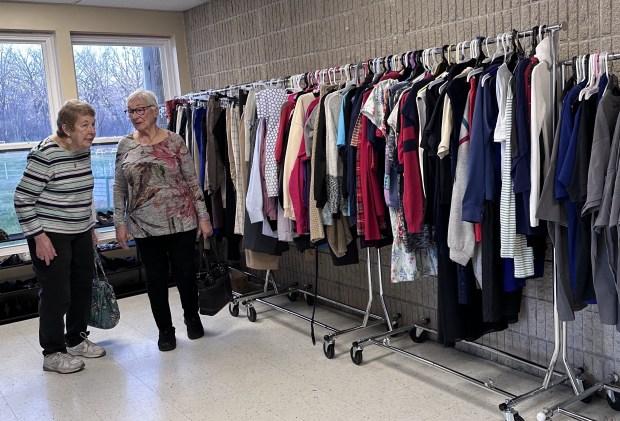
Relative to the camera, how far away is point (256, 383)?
10.8 ft

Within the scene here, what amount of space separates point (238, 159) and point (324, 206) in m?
0.90

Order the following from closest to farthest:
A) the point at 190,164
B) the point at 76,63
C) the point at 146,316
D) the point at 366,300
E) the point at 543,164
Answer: the point at 543,164 < the point at 190,164 < the point at 366,300 < the point at 146,316 < the point at 76,63

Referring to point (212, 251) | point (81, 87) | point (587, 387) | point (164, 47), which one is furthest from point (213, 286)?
point (164, 47)

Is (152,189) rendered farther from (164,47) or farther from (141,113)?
(164,47)

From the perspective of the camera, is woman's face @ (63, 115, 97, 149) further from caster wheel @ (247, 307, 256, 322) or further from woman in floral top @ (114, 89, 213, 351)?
caster wheel @ (247, 307, 256, 322)

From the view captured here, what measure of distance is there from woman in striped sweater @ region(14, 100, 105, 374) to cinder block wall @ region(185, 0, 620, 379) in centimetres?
139

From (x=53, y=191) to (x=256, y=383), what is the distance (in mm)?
1485

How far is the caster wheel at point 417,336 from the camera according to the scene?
3680 millimetres

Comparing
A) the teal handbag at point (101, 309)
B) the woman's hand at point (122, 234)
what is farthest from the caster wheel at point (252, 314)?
the woman's hand at point (122, 234)

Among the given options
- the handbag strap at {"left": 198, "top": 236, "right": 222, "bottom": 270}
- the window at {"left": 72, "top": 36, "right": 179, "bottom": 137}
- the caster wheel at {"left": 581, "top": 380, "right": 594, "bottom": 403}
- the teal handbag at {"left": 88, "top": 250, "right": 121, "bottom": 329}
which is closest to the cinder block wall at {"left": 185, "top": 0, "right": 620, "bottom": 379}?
the caster wheel at {"left": 581, "top": 380, "right": 594, "bottom": 403}

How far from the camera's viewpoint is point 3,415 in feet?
10.3

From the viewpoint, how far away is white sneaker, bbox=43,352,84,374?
11.8 ft

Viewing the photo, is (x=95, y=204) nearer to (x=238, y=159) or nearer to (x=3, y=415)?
(x=238, y=159)

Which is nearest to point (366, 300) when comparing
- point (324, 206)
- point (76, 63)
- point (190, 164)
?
point (324, 206)
